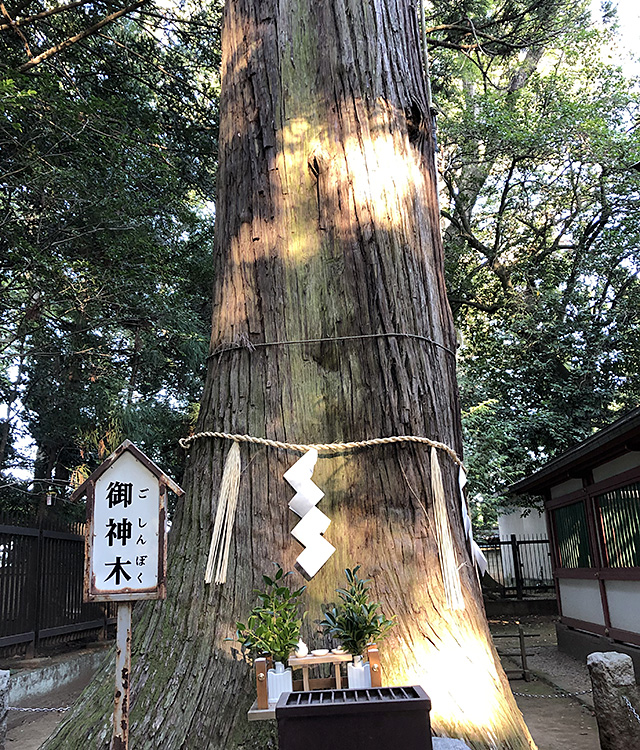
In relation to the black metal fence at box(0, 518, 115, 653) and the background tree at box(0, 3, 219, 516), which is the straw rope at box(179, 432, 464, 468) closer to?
the background tree at box(0, 3, 219, 516)

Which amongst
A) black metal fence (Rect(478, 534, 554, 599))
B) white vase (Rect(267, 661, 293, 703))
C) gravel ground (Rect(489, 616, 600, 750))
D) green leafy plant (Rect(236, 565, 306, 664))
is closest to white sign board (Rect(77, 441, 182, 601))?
green leafy plant (Rect(236, 565, 306, 664))

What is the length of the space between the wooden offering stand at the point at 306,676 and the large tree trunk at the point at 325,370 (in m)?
0.12

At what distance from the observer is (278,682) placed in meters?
2.03

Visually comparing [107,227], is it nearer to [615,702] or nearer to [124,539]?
[124,539]

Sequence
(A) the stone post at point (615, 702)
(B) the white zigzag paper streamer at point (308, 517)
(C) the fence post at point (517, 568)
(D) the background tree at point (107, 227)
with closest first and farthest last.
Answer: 1. (B) the white zigzag paper streamer at point (308, 517)
2. (A) the stone post at point (615, 702)
3. (D) the background tree at point (107, 227)
4. (C) the fence post at point (517, 568)

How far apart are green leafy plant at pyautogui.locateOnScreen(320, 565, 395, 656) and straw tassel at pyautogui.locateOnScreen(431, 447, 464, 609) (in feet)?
0.95

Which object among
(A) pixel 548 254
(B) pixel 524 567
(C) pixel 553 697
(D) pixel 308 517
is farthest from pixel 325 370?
(B) pixel 524 567

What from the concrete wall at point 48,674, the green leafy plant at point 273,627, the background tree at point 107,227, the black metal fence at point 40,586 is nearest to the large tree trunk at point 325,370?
the green leafy plant at point 273,627

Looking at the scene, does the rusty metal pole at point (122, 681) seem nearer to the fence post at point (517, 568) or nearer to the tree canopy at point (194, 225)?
the tree canopy at point (194, 225)

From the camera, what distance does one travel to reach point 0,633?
7527 millimetres

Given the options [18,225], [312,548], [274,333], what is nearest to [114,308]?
[18,225]

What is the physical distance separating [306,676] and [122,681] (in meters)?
0.61

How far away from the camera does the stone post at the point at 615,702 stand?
414 cm

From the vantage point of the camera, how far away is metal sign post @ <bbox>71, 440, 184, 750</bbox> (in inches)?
76.5
